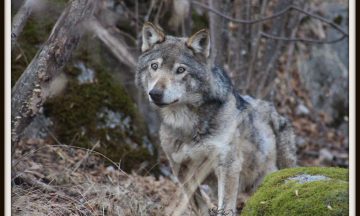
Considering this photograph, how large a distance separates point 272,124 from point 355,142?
220 cm

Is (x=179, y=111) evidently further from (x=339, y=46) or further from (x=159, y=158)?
(x=339, y=46)

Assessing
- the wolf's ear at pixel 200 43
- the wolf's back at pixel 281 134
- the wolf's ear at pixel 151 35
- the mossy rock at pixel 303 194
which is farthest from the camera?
the wolf's back at pixel 281 134

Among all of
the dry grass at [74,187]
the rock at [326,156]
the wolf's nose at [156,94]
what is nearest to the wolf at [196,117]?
the wolf's nose at [156,94]

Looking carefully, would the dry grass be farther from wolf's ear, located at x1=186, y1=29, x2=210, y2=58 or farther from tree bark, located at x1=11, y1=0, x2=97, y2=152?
wolf's ear, located at x1=186, y1=29, x2=210, y2=58

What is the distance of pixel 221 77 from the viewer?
603cm

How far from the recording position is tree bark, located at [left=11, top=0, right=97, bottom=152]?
541cm

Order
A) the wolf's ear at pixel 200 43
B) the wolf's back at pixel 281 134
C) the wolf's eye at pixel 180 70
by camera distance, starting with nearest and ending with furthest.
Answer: the wolf's eye at pixel 180 70, the wolf's ear at pixel 200 43, the wolf's back at pixel 281 134

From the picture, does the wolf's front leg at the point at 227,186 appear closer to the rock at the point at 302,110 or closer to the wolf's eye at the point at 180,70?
the wolf's eye at the point at 180,70

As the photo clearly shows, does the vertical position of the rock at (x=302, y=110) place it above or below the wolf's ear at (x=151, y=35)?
below

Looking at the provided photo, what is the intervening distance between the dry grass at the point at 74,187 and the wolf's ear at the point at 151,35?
125 centimetres

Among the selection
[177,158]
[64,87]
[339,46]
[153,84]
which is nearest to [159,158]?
[64,87]

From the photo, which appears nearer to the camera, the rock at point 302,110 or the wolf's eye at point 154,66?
the wolf's eye at point 154,66

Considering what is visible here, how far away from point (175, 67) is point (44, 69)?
48.0 inches

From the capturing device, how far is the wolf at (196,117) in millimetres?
5672
